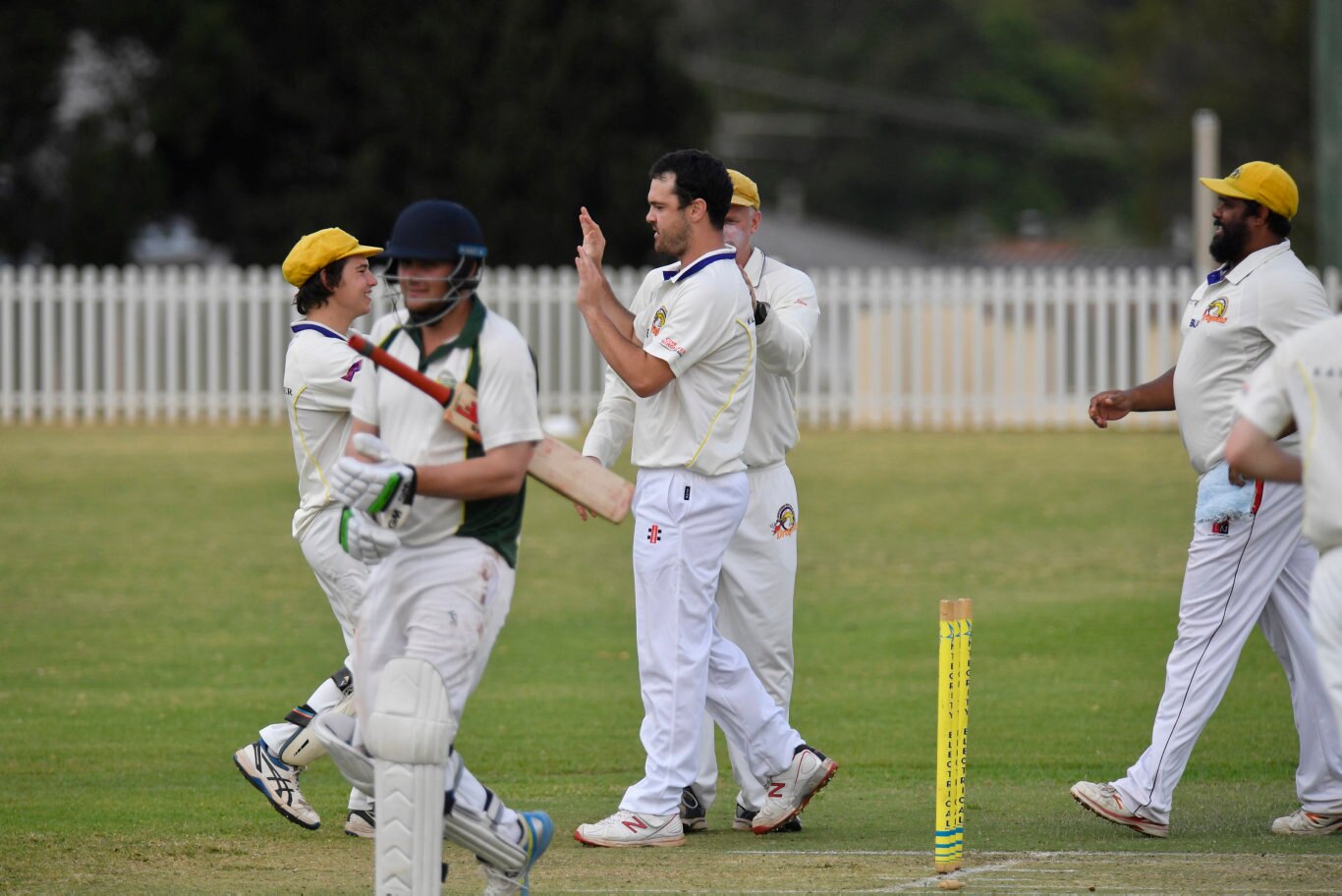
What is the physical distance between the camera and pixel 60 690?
1168 cm

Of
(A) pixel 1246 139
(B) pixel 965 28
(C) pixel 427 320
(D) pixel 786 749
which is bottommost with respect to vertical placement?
(D) pixel 786 749

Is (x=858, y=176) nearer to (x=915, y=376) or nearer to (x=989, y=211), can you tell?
(x=989, y=211)

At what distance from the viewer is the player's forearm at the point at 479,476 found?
226 inches

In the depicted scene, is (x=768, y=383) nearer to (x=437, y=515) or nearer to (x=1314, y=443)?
(x=437, y=515)

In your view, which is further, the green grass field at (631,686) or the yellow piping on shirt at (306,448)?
the yellow piping on shirt at (306,448)

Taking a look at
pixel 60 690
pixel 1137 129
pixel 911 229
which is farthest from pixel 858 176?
pixel 60 690

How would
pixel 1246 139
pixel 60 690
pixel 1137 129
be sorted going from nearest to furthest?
pixel 60 690
pixel 1246 139
pixel 1137 129

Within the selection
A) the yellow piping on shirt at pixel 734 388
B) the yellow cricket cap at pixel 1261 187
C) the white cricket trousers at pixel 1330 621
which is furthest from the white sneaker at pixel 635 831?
the yellow cricket cap at pixel 1261 187

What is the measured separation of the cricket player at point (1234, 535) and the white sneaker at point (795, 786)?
3.24 ft

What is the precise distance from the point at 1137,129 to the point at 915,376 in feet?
127

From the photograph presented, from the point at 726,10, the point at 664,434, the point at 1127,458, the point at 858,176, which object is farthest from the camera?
the point at 726,10

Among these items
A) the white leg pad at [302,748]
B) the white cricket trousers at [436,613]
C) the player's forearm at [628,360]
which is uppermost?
the player's forearm at [628,360]

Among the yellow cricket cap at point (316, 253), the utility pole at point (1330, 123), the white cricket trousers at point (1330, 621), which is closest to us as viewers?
the white cricket trousers at point (1330, 621)

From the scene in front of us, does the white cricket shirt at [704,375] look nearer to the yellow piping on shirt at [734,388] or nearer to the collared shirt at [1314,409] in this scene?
the yellow piping on shirt at [734,388]
